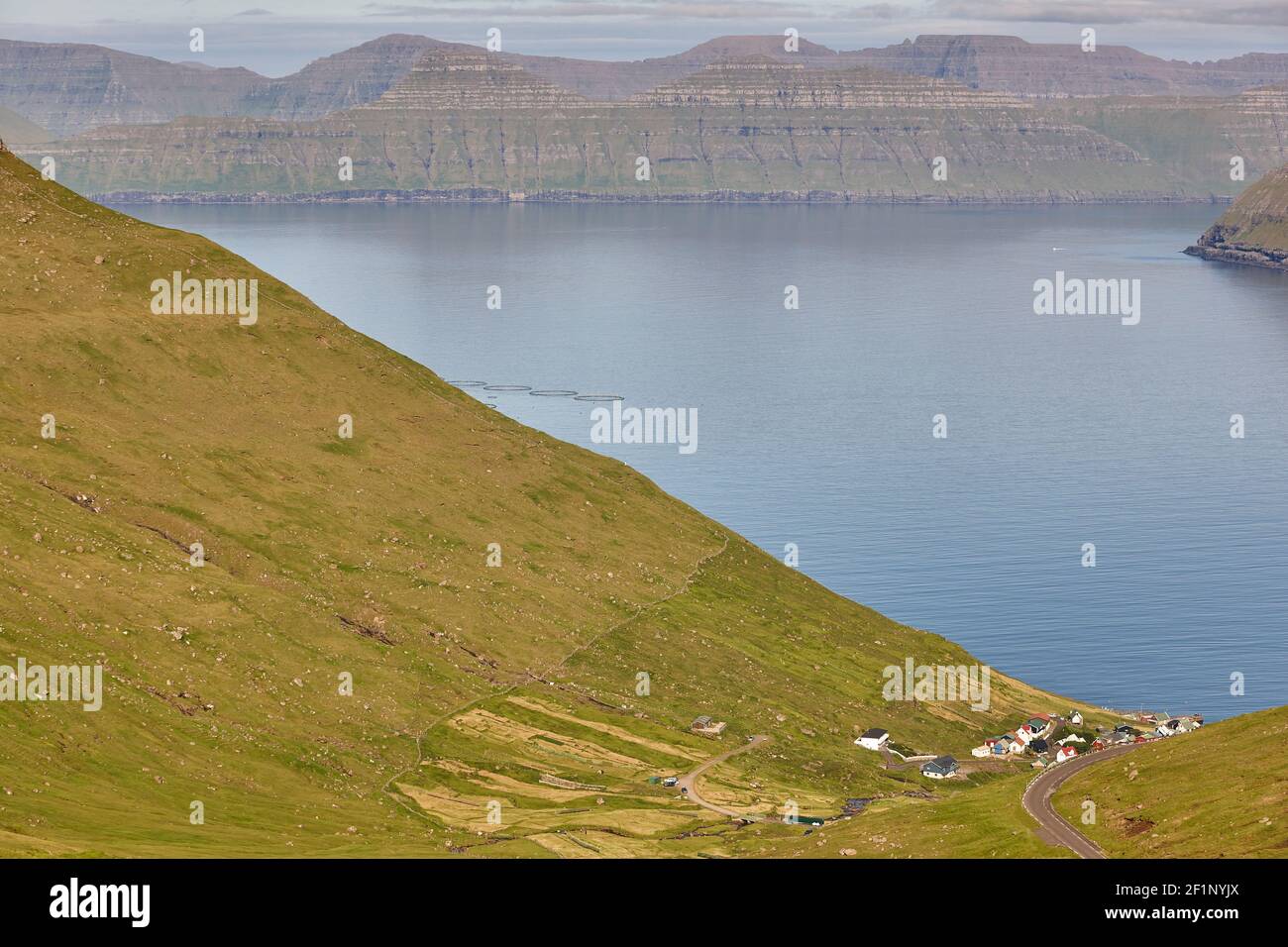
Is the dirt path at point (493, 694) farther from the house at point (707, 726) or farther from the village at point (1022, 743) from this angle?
the village at point (1022, 743)

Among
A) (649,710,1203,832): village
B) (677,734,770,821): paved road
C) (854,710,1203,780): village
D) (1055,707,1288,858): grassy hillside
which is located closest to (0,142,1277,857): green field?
(677,734,770,821): paved road

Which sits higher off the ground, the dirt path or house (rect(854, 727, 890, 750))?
the dirt path

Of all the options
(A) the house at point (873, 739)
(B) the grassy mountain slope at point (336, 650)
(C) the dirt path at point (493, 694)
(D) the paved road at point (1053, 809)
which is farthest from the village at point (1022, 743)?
(C) the dirt path at point (493, 694)

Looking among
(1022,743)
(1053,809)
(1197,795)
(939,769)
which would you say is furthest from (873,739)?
(1197,795)

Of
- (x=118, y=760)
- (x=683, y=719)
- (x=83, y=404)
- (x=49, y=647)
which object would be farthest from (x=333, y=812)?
(x=83, y=404)

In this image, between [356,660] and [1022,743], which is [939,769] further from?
[356,660]

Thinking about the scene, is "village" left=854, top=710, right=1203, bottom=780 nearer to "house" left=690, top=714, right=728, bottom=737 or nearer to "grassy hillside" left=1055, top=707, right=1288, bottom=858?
"house" left=690, top=714, right=728, bottom=737
